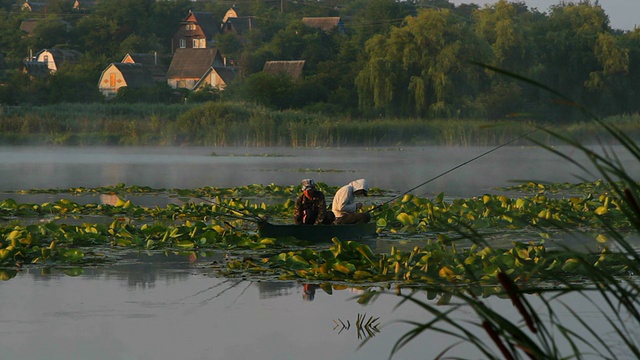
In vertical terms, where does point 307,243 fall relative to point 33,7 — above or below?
below

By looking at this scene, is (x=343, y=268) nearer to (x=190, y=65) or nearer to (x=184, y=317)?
(x=184, y=317)

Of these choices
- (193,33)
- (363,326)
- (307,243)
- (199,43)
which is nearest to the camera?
(363,326)

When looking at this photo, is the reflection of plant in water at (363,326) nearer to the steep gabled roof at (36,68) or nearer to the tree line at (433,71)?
the tree line at (433,71)

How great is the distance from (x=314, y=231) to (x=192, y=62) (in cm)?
8628

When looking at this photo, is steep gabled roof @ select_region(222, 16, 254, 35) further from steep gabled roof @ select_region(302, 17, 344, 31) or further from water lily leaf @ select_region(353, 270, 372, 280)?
water lily leaf @ select_region(353, 270, 372, 280)

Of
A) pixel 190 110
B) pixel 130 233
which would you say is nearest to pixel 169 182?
pixel 130 233

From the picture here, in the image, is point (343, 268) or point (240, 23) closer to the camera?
point (343, 268)

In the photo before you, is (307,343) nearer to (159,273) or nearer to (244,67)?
(159,273)

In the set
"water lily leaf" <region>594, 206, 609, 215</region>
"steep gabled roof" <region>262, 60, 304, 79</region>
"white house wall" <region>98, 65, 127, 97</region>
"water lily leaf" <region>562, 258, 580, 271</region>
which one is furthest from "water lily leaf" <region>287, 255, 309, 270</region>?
"white house wall" <region>98, 65, 127, 97</region>

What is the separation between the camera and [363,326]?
31.0ft

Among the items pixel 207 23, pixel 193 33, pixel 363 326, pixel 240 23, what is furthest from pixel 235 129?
pixel 240 23

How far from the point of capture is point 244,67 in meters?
84.4

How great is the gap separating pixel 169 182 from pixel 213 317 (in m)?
21.0

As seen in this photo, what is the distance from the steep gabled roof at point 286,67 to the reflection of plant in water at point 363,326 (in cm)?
6215
